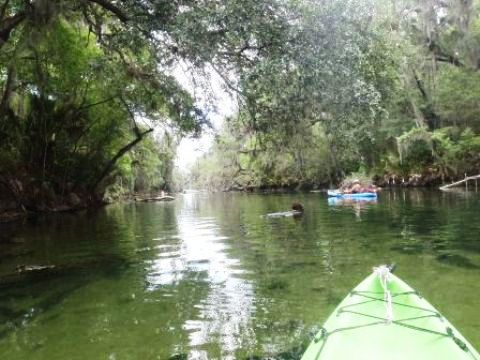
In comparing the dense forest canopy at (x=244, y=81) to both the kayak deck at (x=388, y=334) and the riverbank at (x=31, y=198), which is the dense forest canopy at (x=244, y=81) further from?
the kayak deck at (x=388, y=334)

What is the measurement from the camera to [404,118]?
35969 mm

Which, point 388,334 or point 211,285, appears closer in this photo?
point 388,334

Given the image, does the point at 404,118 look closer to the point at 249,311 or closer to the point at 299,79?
the point at 299,79

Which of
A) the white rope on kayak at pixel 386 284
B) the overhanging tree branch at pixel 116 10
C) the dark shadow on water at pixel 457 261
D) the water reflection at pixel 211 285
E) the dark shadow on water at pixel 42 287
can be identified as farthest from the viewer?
the overhanging tree branch at pixel 116 10

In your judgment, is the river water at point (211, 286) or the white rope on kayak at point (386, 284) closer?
the white rope on kayak at point (386, 284)

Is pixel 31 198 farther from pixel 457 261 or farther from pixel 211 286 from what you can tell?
pixel 457 261

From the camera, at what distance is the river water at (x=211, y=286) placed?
5.41 metres

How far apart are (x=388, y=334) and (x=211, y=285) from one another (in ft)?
14.3

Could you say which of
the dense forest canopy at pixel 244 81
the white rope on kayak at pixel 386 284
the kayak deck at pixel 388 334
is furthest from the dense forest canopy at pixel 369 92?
the kayak deck at pixel 388 334

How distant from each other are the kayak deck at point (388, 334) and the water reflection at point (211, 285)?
1271 mm

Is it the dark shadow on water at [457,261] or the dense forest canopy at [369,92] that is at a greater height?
the dense forest canopy at [369,92]

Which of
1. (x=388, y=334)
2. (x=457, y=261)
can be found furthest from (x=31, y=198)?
(x=388, y=334)

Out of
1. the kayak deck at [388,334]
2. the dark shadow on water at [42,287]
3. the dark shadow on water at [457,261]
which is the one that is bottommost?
the dark shadow on water at [457,261]

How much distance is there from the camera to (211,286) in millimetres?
7863
